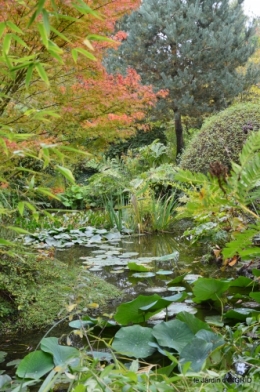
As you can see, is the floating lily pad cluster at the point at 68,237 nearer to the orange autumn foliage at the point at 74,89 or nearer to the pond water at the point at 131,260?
the pond water at the point at 131,260

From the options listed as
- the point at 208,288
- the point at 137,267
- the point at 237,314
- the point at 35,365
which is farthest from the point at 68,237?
the point at 35,365

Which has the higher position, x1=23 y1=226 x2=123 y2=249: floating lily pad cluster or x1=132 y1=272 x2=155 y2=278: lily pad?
x1=132 y1=272 x2=155 y2=278: lily pad

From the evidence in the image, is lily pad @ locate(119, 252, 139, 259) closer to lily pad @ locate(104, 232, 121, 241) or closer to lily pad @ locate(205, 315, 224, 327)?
lily pad @ locate(104, 232, 121, 241)

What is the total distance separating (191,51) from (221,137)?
6894 mm

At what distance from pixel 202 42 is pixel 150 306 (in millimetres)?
11675

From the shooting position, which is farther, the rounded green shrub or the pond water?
the rounded green shrub

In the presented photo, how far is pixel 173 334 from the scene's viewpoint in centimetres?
161

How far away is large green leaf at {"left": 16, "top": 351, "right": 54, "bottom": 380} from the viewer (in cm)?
138

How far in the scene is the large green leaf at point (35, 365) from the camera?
1376 mm

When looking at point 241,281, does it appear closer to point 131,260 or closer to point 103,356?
point 103,356

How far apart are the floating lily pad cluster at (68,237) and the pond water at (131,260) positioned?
6.0 inches

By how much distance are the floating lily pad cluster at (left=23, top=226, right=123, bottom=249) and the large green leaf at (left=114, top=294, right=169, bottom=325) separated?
2425 millimetres

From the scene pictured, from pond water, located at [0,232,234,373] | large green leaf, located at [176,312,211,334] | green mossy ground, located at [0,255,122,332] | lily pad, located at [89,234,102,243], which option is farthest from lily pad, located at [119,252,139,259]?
large green leaf, located at [176,312,211,334]

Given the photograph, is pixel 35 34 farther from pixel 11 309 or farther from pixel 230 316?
pixel 230 316
